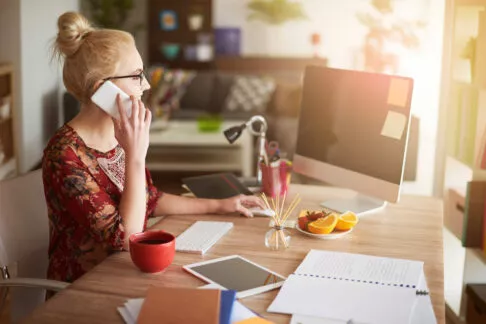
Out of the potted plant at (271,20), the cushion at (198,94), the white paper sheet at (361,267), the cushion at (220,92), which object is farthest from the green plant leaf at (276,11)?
the white paper sheet at (361,267)

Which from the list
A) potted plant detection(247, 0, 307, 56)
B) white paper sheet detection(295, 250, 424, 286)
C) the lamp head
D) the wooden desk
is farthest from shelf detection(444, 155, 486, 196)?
potted plant detection(247, 0, 307, 56)

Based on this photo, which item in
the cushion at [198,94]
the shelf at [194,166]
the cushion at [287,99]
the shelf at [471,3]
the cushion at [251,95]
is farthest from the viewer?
the cushion at [198,94]

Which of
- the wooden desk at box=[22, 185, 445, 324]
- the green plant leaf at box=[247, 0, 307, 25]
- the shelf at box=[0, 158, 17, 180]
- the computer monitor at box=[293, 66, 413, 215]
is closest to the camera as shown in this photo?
the wooden desk at box=[22, 185, 445, 324]

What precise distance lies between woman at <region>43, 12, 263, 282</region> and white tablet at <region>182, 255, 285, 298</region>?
24 centimetres

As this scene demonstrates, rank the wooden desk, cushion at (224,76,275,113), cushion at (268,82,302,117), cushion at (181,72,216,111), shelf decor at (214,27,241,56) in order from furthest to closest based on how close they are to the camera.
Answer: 1. shelf decor at (214,27,241,56)
2. cushion at (181,72,216,111)
3. cushion at (224,76,275,113)
4. cushion at (268,82,302,117)
5. the wooden desk

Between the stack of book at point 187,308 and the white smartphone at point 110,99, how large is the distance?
0.56 meters

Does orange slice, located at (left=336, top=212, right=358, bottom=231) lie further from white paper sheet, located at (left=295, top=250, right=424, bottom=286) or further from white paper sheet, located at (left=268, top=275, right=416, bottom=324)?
white paper sheet, located at (left=268, top=275, right=416, bottom=324)

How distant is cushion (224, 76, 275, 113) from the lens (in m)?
6.31

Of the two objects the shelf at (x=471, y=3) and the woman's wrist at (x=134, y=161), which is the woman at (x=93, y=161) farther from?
the shelf at (x=471, y=3)

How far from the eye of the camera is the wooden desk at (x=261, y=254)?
1184 mm

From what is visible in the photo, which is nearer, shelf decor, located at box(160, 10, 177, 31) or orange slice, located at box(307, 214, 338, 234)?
orange slice, located at box(307, 214, 338, 234)

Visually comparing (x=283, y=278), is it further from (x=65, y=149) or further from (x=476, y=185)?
(x=476, y=185)

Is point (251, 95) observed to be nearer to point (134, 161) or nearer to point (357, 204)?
point (357, 204)

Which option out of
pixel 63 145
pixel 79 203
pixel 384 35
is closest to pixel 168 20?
pixel 384 35
